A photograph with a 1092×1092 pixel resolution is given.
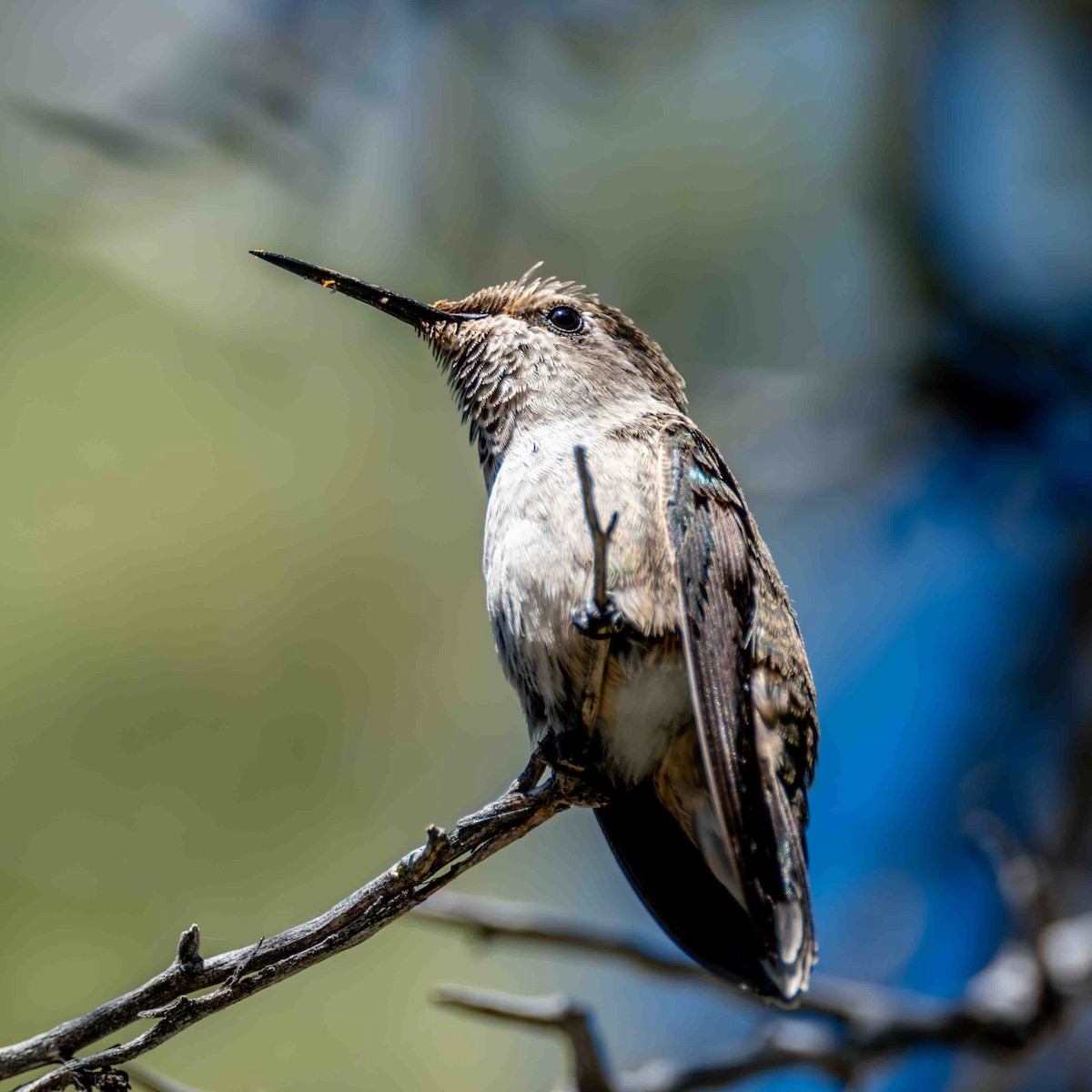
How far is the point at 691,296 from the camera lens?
5.86 m

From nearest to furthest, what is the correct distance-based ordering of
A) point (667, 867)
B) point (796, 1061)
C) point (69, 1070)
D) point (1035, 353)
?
point (69, 1070) → point (667, 867) → point (796, 1061) → point (1035, 353)

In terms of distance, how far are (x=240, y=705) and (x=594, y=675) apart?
2467mm

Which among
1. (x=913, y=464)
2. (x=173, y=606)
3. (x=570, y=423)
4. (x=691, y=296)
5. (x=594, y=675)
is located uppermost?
(x=691, y=296)

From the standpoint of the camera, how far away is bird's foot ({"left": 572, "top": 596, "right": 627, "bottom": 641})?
7.77ft

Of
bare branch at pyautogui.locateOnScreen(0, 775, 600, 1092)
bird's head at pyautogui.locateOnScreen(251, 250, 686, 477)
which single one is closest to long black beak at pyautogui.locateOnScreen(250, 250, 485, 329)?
bird's head at pyautogui.locateOnScreen(251, 250, 686, 477)

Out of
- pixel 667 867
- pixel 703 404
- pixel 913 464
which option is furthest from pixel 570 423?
pixel 913 464

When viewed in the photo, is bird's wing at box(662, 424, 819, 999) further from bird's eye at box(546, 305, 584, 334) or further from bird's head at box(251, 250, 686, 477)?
bird's eye at box(546, 305, 584, 334)

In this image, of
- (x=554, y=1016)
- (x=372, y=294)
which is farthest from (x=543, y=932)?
(x=372, y=294)

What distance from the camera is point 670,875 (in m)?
2.68

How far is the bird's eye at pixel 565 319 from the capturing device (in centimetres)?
332

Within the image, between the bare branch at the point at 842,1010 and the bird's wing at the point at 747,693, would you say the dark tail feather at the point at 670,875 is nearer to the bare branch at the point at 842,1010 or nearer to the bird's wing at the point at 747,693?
the bird's wing at the point at 747,693

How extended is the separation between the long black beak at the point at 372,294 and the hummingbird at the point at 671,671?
0.8 inches

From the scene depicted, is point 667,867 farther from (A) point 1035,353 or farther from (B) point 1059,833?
(A) point 1035,353

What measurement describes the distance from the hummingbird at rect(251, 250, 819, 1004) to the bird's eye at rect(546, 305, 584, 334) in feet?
1.52
